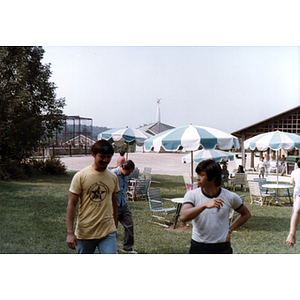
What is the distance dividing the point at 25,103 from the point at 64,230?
903 cm

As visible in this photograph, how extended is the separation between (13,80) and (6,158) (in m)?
3.28

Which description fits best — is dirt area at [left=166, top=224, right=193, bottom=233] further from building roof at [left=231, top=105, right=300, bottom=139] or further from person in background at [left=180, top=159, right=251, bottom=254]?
building roof at [left=231, top=105, right=300, bottom=139]

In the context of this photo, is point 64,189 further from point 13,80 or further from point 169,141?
point 169,141

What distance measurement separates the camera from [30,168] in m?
16.1

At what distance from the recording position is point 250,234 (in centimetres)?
702

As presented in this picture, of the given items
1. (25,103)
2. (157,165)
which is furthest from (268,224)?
(157,165)

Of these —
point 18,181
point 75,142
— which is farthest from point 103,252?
point 75,142

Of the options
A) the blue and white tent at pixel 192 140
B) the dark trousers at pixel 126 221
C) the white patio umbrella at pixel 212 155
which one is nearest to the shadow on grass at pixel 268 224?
the blue and white tent at pixel 192 140

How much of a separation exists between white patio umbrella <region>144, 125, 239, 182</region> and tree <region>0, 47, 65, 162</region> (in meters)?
8.99

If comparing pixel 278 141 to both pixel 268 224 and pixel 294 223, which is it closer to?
pixel 268 224

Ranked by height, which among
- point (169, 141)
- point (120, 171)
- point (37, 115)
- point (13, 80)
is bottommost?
point (120, 171)

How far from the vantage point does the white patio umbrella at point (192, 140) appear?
7.04 metres

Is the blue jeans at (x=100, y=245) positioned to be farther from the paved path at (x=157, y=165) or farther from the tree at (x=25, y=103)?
the paved path at (x=157, y=165)

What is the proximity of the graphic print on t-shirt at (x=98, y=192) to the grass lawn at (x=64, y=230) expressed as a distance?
2.76 m
